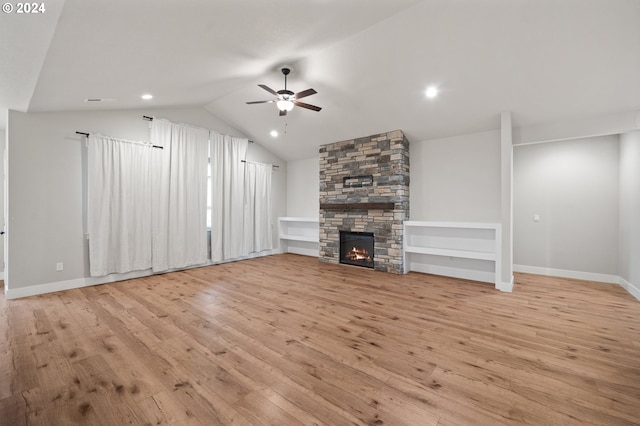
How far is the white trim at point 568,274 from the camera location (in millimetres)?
4512

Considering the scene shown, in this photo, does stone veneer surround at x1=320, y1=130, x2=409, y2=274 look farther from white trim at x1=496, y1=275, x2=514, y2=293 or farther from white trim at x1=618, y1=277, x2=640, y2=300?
white trim at x1=618, y1=277, x2=640, y2=300

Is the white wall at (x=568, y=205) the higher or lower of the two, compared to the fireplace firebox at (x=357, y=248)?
higher

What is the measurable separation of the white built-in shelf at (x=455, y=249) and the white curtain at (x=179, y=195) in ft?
14.1

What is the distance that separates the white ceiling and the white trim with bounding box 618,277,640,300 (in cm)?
256

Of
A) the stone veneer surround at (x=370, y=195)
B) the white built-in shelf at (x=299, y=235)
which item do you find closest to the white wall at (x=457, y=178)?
the stone veneer surround at (x=370, y=195)

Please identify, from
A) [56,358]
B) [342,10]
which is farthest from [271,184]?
[56,358]

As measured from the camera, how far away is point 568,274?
4.84m

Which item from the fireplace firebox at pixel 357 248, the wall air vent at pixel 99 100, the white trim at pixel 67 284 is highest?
the wall air vent at pixel 99 100

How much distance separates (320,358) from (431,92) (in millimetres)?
3988

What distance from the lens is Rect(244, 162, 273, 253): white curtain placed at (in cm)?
661

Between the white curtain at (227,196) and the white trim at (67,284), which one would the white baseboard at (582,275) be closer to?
the white curtain at (227,196)

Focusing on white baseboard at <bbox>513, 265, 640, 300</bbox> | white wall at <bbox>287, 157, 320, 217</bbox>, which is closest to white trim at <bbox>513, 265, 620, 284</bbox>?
white baseboard at <bbox>513, 265, 640, 300</bbox>

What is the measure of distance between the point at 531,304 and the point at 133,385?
446cm

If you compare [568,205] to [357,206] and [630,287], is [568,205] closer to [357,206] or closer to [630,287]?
[630,287]
